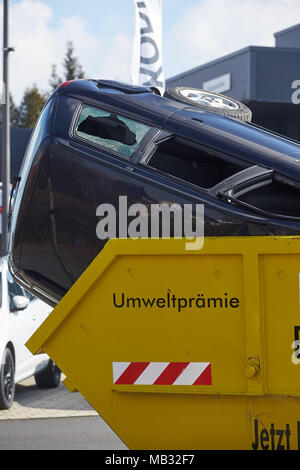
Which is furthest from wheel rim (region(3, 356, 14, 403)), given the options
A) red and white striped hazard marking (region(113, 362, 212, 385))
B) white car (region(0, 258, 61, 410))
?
red and white striped hazard marking (region(113, 362, 212, 385))

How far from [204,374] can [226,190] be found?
4.55 ft

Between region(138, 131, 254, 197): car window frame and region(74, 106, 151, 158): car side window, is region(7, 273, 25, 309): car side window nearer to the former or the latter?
region(74, 106, 151, 158): car side window

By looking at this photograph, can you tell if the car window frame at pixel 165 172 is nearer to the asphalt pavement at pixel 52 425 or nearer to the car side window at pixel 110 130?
the car side window at pixel 110 130

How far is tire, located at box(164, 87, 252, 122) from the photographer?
17.8ft

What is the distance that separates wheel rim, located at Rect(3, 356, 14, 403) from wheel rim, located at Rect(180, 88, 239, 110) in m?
4.74

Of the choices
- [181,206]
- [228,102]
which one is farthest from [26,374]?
[181,206]

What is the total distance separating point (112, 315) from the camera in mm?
3725

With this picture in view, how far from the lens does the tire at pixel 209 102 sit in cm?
543

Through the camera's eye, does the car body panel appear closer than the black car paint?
No

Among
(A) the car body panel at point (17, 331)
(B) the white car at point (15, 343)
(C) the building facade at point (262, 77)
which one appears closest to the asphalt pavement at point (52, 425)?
(B) the white car at point (15, 343)

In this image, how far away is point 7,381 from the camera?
9.14 meters

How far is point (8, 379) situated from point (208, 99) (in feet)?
16.3

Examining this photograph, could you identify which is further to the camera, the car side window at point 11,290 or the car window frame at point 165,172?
the car side window at point 11,290

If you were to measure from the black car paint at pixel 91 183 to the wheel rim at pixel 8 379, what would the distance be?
4340 mm
